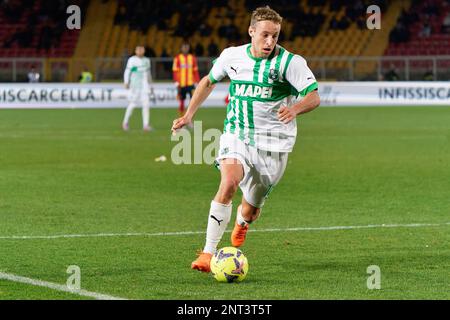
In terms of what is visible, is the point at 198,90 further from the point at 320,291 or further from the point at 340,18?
the point at 340,18

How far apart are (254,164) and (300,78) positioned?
79 cm

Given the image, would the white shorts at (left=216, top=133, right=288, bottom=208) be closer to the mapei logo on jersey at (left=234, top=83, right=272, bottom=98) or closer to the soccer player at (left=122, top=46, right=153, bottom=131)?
the mapei logo on jersey at (left=234, top=83, right=272, bottom=98)

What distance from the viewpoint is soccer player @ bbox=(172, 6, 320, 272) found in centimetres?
821

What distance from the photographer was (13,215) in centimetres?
1162

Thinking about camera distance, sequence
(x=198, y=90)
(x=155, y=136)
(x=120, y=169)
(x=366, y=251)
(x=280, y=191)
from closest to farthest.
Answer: (x=198, y=90)
(x=366, y=251)
(x=280, y=191)
(x=120, y=169)
(x=155, y=136)

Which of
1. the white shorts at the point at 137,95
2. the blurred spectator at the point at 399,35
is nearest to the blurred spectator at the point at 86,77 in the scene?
the white shorts at the point at 137,95

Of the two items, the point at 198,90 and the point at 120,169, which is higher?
the point at 198,90

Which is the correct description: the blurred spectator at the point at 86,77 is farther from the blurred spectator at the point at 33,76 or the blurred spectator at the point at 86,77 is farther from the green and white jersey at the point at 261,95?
the green and white jersey at the point at 261,95

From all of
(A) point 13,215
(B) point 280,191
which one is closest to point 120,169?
(B) point 280,191

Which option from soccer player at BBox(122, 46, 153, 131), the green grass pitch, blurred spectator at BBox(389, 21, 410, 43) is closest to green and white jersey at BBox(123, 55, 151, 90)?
soccer player at BBox(122, 46, 153, 131)

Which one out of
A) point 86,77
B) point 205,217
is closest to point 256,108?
point 205,217

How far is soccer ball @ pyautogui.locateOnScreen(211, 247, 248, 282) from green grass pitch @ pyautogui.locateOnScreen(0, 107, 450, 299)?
91mm

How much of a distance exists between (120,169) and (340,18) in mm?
29205

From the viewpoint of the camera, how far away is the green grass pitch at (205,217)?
7.65 metres
